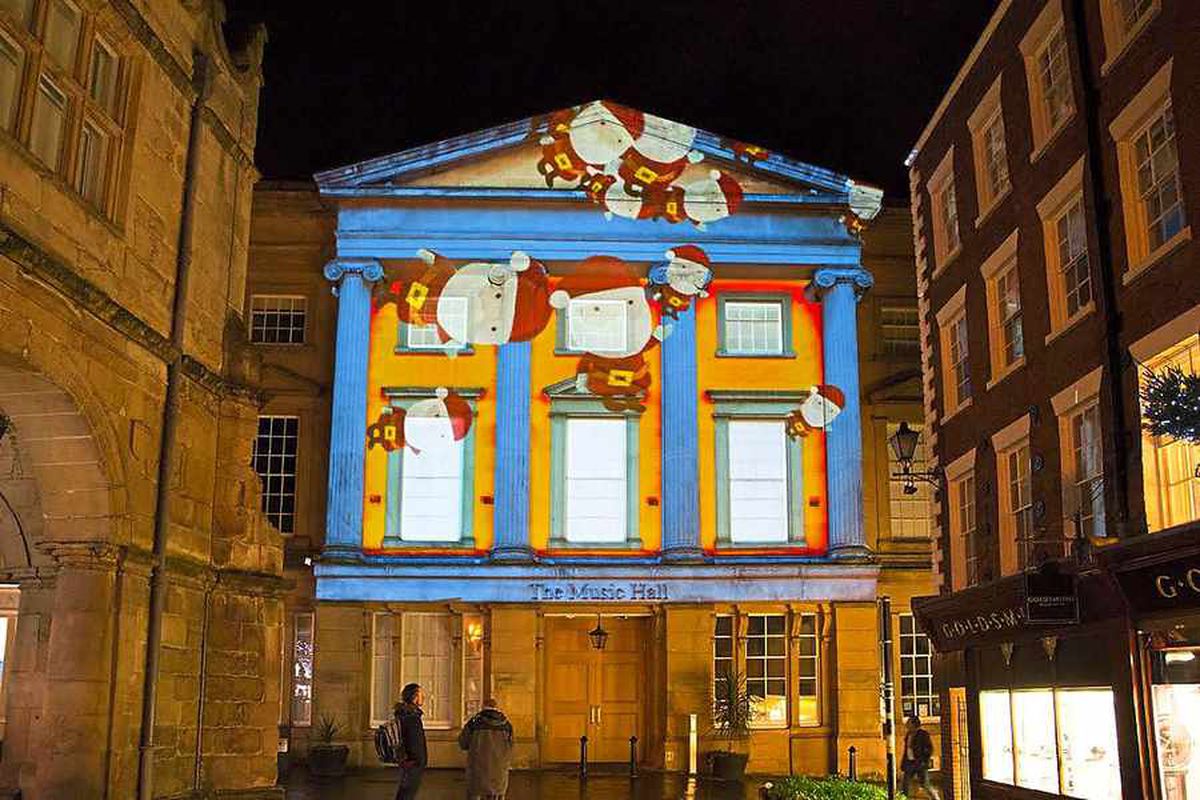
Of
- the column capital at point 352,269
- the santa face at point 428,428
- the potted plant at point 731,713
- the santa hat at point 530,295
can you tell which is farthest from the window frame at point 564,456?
the column capital at point 352,269

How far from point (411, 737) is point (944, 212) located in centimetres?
1133

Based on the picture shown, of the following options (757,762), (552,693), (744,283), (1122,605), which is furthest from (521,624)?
(1122,605)

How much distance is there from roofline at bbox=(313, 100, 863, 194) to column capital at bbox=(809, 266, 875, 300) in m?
1.83

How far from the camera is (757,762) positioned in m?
26.2

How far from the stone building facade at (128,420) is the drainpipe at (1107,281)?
29.7ft

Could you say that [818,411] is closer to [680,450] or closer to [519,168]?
[680,450]

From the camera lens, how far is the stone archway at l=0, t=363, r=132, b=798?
1097 centimetres

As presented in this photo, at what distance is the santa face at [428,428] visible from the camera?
27.4 m

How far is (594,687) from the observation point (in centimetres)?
2766

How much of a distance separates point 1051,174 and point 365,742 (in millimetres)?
17483

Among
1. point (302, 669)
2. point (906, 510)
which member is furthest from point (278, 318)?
point (906, 510)

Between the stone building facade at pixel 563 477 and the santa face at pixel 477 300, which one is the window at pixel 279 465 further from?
the santa face at pixel 477 300

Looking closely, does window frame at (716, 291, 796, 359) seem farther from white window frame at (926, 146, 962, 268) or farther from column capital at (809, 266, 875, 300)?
white window frame at (926, 146, 962, 268)

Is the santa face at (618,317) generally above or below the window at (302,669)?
above
